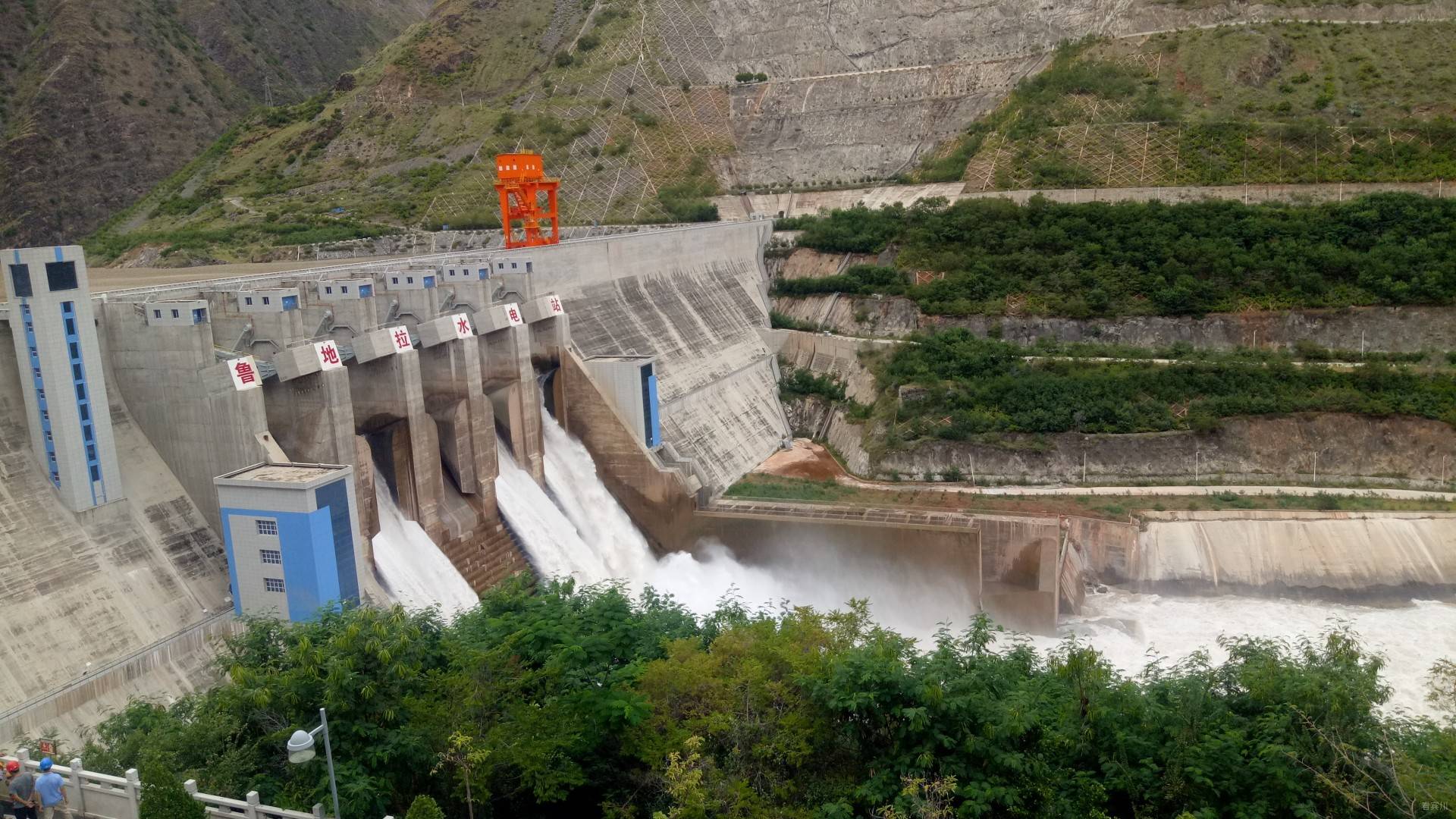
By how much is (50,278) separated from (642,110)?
50.8m

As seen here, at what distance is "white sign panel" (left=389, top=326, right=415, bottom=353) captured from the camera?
23783 millimetres

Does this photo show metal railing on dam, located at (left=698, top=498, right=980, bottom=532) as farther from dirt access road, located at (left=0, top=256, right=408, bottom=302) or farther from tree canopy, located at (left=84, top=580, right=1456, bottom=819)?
dirt access road, located at (left=0, top=256, right=408, bottom=302)

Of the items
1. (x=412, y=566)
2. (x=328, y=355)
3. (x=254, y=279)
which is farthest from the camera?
(x=254, y=279)

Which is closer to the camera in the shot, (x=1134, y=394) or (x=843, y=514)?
(x=843, y=514)

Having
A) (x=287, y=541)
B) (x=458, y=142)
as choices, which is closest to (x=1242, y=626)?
(x=287, y=541)

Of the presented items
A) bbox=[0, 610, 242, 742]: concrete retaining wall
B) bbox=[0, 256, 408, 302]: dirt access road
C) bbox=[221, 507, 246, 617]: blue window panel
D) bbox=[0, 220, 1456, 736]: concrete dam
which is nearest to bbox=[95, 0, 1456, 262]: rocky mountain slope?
bbox=[0, 256, 408, 302]: dirt access road

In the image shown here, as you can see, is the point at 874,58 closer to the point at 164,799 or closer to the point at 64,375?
the point at 64,375

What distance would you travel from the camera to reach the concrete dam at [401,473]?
17.7 m

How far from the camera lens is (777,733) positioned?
13047mm

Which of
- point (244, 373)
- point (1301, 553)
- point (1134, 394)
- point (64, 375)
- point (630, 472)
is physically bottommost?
point (1301, 553)

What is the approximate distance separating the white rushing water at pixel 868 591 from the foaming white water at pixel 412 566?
3.08 meters

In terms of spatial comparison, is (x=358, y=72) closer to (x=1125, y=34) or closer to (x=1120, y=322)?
(x=1125, y=34)

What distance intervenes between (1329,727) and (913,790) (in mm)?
4809

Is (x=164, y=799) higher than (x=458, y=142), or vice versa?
(x=458, y=142)
